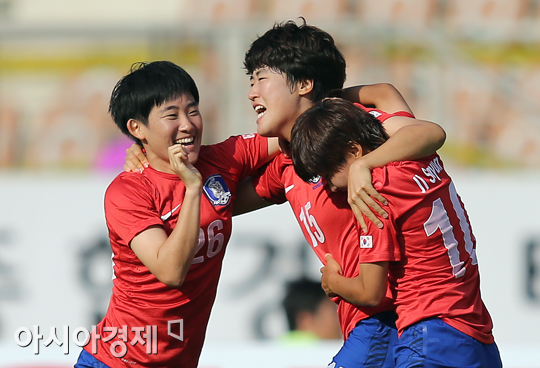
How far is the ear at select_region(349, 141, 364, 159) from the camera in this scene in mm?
2729

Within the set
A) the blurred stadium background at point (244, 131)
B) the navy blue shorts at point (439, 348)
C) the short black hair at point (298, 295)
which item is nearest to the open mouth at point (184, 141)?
the navy blue shorts at point (439, 348)

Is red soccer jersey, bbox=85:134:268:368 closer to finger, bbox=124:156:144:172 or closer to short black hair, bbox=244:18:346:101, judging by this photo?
finger, bbox=124:156:144:172

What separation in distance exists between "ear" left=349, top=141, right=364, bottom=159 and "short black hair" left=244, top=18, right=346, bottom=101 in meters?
0.56

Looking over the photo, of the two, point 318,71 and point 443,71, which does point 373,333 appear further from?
point 443,71

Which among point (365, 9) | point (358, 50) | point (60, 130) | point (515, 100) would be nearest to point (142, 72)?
point (358, 50)

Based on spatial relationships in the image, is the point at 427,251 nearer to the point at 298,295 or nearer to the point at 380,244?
the point at 380,244

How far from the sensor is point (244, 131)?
666cm

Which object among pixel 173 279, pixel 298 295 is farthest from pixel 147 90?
pixel 298 295

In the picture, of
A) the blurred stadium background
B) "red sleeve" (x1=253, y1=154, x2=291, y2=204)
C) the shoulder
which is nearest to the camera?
the shoulder

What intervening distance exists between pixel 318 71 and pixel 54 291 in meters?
3.83

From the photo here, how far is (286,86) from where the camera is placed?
3182mm

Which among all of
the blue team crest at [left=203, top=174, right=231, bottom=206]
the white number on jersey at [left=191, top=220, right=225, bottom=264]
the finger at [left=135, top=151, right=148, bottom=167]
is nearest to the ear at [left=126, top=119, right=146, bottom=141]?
the finger at [left=135, top=151, right=148, bottom=167]

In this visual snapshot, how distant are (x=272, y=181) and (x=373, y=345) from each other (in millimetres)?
935

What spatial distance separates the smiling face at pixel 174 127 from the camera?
309 cm
